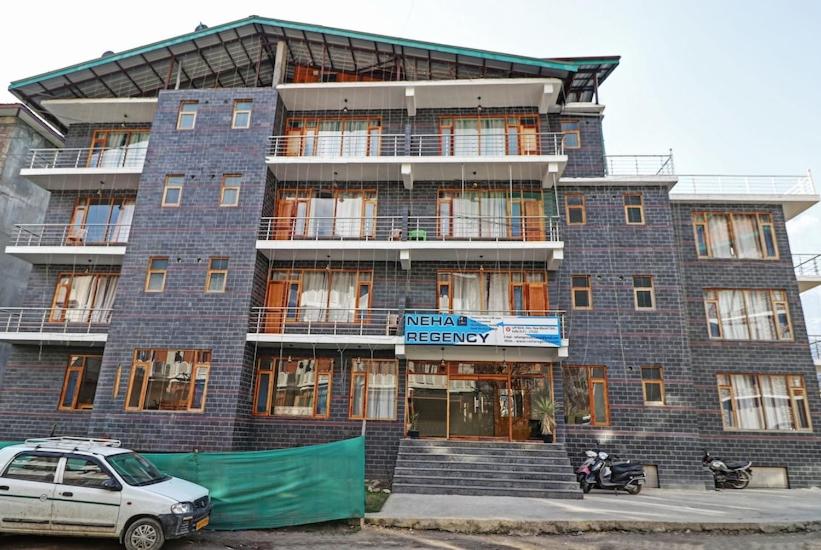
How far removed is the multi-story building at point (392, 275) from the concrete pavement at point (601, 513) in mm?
2022

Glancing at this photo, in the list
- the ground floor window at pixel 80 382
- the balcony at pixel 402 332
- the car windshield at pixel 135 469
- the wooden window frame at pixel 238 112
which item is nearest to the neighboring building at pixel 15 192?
the ground floor window at pixel 80 382

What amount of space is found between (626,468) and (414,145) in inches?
479

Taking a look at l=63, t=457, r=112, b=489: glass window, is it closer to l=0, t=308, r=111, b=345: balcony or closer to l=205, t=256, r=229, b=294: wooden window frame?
l=205, t=256, r=229, b=294: wooden window frame

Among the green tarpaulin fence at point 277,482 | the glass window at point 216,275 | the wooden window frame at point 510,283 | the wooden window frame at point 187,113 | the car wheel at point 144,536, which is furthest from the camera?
the wooden window frame at point 187,113

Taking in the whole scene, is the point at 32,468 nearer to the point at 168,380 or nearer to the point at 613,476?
the point at 168,380

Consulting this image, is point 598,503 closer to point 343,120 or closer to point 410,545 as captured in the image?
point 410,545

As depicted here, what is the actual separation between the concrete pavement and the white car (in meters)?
3.68

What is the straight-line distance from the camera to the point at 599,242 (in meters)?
16.8

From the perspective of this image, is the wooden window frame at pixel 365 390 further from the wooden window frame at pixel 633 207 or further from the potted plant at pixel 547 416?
the wooden window frame at pixel 633 207

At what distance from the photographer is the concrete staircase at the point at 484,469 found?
12.9 meters

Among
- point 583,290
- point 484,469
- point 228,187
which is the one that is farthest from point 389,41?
point 484,469

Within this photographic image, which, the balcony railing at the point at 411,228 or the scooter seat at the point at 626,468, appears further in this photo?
the balcony railing at the point at 411,228

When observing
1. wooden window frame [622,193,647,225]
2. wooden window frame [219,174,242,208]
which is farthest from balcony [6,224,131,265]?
wooden window frame [622,193,647,225]

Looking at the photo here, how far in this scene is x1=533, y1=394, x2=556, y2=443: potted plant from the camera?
590 inches
